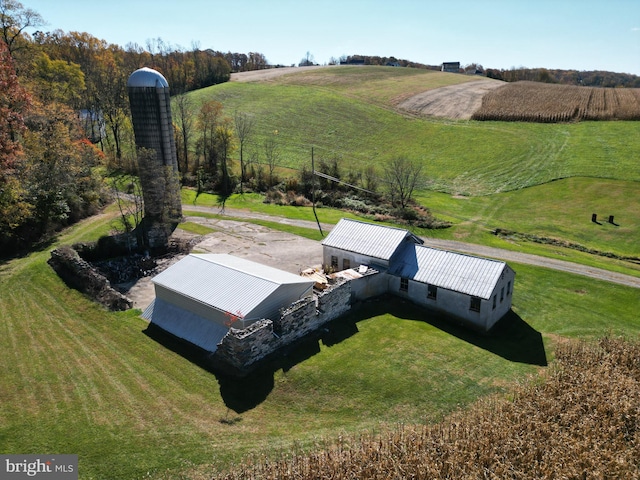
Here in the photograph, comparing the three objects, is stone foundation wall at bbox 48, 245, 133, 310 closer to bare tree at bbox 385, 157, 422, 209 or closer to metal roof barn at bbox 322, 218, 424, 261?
metal roof barn at bbox 322, 218, 424, 261

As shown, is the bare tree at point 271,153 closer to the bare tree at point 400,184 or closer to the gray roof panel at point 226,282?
the bare tree at point 400,184

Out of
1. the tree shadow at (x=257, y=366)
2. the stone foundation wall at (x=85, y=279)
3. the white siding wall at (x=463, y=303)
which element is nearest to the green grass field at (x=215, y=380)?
the tree shadow at (x=257, y=366)

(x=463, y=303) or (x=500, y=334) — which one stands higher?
(x=463, y=303)

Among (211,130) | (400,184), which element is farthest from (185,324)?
(211,130)

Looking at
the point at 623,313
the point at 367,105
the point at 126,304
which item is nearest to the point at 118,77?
the point at 367,105

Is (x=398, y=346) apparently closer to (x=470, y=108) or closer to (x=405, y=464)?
(x=405, y=464)

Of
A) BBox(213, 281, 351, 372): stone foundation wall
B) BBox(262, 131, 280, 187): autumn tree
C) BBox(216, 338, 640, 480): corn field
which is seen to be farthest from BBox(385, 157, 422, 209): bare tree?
BBox(216, 338, 640, 480): corn field

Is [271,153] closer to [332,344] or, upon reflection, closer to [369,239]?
[369,239]
